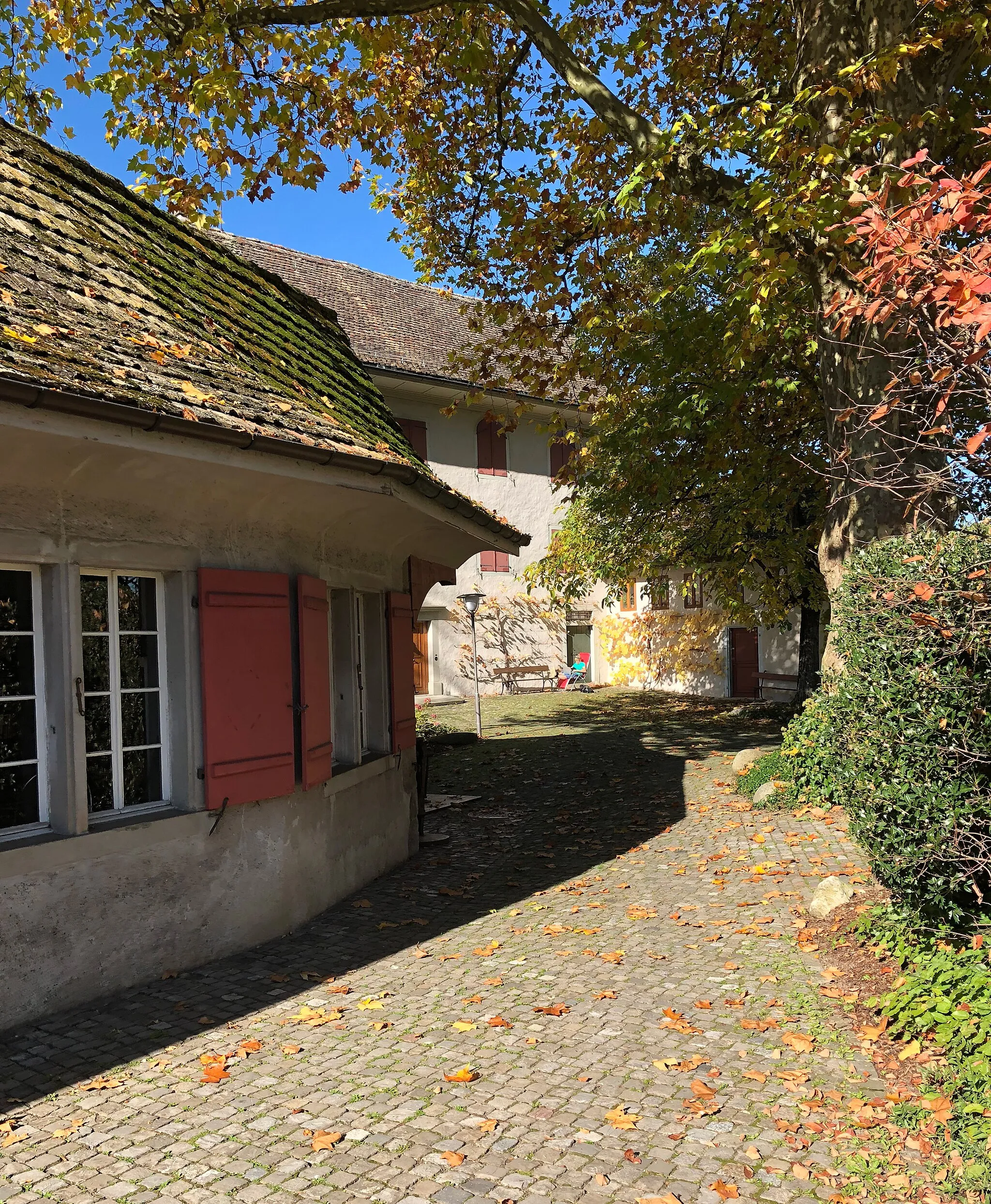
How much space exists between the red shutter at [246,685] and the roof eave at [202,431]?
0.95m

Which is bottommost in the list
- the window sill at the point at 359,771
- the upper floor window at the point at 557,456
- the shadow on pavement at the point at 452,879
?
the shadow on pavement at the point at 452,879

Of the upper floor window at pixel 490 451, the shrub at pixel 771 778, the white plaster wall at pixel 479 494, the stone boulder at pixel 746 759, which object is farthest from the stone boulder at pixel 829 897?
the upper floor window at pixel 490 451

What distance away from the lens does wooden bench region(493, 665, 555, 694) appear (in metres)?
25.3

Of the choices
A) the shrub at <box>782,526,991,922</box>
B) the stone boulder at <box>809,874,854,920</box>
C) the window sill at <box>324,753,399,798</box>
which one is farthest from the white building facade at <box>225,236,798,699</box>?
the shrub at <box>782,526,991,922</box>

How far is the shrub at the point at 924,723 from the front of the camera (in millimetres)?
4469

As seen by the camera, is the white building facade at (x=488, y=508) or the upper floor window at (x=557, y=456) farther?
→ the upper floor window at (x=557, y=456)

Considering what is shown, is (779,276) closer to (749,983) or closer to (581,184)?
(749,983)

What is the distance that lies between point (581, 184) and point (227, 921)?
9.52 metres

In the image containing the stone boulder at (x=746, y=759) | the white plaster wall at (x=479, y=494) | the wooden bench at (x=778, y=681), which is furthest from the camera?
the white plaster wall at (x=479, y=494)

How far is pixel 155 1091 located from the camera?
412cm

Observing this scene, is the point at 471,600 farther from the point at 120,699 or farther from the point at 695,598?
the point at 120,699

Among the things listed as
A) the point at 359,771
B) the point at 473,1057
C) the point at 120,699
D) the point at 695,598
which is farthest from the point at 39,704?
the point at 695,598

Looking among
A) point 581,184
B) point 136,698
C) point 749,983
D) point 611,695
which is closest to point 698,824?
point 749,983

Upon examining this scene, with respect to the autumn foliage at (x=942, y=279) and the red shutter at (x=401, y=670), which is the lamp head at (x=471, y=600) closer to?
the red shutter at (x=401, y=670)
